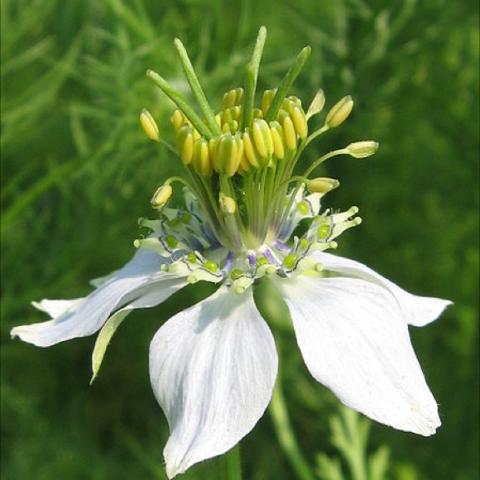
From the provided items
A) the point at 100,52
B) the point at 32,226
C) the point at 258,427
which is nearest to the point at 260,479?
the point at 258,427

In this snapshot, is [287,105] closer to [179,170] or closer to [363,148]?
Answer: [363,148]

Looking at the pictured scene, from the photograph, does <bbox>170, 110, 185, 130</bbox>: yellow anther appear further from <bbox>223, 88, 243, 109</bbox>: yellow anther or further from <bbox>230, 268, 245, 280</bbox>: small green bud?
<bbox>230, 268, 245, 280</bbox>: small green bud

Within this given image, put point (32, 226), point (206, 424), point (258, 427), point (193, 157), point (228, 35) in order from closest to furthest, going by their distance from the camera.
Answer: point (206, 424) < point (193, 157) < point (32, 226) < point (258, 427) < point (228, 35)

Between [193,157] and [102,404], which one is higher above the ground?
[193,157]

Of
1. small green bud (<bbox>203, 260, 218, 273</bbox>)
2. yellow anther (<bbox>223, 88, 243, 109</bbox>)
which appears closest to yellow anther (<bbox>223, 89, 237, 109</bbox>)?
yellow anther (<bbox>223, 88, 243, 109</bbox>)

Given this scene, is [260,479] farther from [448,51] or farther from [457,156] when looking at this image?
[448,51]

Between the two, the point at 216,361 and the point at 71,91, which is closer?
the point at 216,361

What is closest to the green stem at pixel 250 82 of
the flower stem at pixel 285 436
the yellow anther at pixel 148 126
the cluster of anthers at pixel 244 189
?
the cluster of anthers at pixel 244 189
